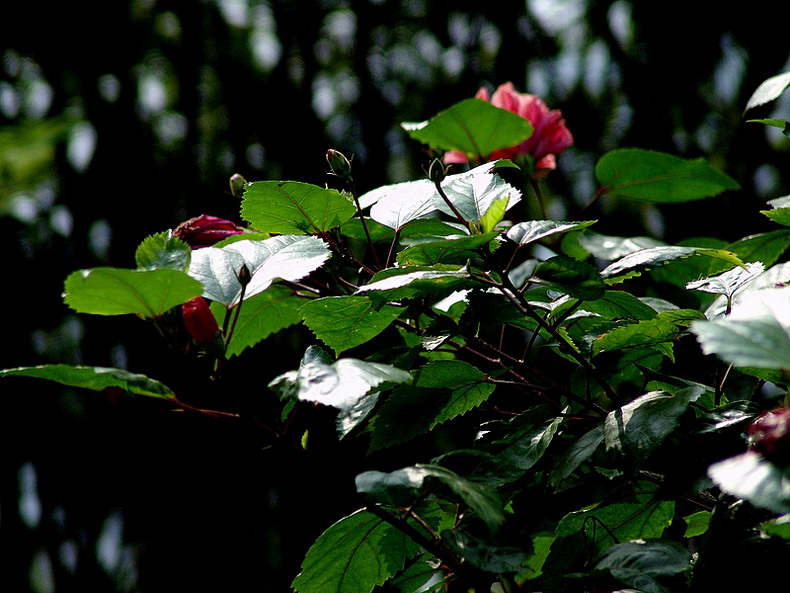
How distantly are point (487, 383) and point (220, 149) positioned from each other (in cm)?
141

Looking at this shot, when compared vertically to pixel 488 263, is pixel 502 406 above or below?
below

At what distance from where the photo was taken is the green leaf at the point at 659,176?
2.24ft

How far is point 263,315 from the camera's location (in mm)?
563

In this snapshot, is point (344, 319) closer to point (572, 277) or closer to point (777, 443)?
point (572, 277)

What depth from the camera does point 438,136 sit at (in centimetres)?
67

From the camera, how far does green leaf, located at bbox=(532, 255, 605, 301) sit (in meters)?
0.42

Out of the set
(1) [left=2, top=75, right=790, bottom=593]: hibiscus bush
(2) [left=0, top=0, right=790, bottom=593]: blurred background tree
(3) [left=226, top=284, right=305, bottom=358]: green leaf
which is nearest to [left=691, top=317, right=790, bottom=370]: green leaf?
(1) [left=2, top=75, right=790, bottom=593]: hibiscus bush

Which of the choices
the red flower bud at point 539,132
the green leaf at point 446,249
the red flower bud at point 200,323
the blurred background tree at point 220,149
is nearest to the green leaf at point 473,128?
the red flower bud at point 539,132

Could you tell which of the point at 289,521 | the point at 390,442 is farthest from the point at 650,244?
the point at 289,521

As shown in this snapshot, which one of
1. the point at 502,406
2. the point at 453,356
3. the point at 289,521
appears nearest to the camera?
the point at 453,356

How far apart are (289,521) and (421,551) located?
3.48 ft

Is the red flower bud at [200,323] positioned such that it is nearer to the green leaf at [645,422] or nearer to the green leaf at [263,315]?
the green leaf at [263,315]

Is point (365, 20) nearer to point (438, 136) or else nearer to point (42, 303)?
point (42, 303)

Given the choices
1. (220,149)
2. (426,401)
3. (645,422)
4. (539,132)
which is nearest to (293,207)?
(426,401)
